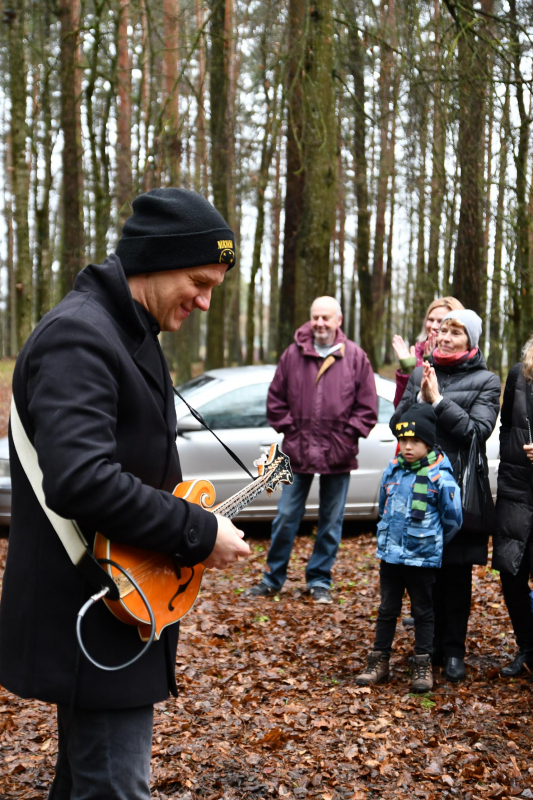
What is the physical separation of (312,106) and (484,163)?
7.57 ft

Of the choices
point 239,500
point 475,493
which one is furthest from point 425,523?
point 239,500

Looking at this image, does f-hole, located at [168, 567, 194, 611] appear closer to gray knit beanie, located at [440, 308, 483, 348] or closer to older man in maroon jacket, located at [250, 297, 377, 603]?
gray knit beanie, located at [440, 308, 483, 348]

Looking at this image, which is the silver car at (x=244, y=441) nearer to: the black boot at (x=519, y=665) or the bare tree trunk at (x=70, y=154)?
the black boot at (x=519, y=665)

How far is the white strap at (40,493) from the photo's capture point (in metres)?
1.92

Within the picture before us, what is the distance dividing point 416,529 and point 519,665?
1.15 metres

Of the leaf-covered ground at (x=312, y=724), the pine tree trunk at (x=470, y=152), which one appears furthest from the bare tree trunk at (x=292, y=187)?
the leaf-covered ground at (x=312, y=724)

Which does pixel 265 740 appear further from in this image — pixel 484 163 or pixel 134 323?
pixel 484 163

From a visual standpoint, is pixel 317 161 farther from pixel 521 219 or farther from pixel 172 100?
pixel 521 219

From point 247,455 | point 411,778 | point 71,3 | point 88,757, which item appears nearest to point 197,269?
point 88,757

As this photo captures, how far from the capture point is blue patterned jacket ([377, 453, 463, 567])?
460cm

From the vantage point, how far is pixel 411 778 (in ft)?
12.0

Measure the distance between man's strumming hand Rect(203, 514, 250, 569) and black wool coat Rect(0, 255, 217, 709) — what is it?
48 mm

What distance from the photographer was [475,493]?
476 cm

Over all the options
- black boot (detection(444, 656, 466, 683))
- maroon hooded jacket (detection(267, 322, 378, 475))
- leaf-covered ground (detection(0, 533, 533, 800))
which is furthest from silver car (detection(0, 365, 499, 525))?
black boot (detection(444, 656, 466, 683))
